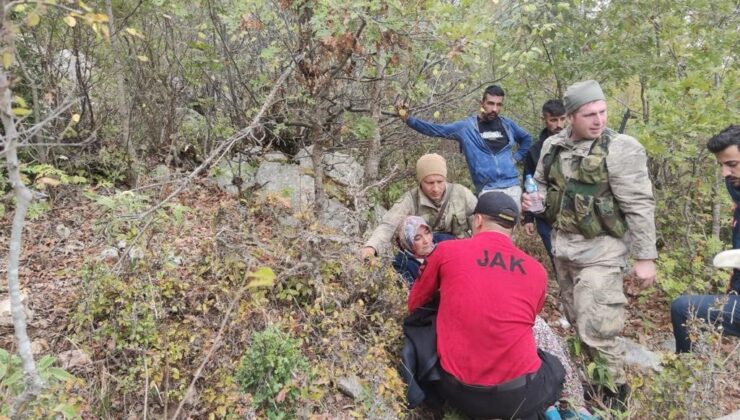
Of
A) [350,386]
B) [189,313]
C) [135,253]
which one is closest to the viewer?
[350,386]

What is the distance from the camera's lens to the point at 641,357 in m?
4.11

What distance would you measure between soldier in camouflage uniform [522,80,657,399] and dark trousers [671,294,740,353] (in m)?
0.26

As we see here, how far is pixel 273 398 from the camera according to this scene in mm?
2730

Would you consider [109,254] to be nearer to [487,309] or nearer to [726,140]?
[487,309]

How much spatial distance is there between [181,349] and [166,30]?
13.3 feet

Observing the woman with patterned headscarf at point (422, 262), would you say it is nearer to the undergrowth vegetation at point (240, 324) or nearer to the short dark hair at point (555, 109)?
the undergrowth vegetation at point (240, 324)

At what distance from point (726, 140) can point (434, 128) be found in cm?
237

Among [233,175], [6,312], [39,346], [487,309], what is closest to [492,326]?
[487,309]

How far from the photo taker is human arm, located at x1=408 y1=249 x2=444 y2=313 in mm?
2955

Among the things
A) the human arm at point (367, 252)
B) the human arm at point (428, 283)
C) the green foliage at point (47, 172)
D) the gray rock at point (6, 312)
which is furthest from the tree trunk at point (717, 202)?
the gray rock at point (6, 312)

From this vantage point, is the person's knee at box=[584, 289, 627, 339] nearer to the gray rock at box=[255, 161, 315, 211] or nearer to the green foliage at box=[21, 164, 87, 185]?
the gray rock at box=[255, 161, 315, 211]

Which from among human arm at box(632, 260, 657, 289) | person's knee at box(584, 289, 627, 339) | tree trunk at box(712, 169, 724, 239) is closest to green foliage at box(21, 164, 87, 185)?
person's knee at box(584, 289, 627, 339)

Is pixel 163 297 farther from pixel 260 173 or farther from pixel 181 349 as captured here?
pixel 260 173

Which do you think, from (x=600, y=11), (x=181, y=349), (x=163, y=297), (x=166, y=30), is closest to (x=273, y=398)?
(x=181, y=349)
